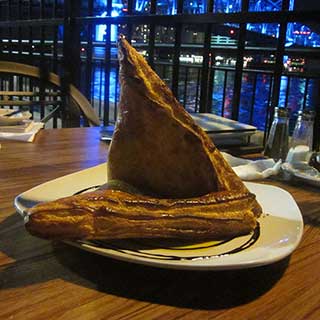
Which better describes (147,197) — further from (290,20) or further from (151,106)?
(290,20)

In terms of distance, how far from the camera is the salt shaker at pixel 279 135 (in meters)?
1.20

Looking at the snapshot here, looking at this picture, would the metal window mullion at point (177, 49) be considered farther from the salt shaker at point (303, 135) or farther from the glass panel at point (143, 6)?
the salt shaker at point (303, 135)

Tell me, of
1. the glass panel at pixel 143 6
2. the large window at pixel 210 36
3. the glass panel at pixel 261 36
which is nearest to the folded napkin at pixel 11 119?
the large window at pixel 210 36

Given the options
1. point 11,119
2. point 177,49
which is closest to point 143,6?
point 177,49

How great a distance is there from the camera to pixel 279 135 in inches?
47.4

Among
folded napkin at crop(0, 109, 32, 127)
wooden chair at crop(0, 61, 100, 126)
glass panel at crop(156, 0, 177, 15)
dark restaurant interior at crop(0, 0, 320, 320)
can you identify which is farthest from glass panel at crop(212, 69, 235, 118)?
dark restaurant interior at crop(0, 0, 320, 320)

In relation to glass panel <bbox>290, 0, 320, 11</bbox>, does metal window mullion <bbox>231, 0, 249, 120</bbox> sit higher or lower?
lower

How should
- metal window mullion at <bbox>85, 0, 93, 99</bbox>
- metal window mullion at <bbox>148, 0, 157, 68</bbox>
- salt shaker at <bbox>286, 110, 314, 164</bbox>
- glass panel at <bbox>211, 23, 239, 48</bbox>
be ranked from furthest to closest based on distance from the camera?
metal window mullion at <bbox>85, 0, 93, 99</bbox>, glass panel at <bbox>211, 23, 239, 48</bbox>, metal window mullion at <bbox>148, 0, 157, 68</bbox>, salt shaker at <bbox>286, 110, 314, 164</bbox>

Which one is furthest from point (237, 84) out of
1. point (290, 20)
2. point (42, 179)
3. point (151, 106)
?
point (151, 106)

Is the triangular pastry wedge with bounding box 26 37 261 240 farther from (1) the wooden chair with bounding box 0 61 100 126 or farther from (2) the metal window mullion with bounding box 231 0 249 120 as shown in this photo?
(1) the wooden chair with bounding box 0 61 100 126

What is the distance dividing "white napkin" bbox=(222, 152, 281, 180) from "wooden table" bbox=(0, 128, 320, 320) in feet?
1.16

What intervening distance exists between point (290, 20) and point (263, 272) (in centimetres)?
108

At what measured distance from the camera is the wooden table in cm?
45

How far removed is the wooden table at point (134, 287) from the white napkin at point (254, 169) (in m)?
0.35
